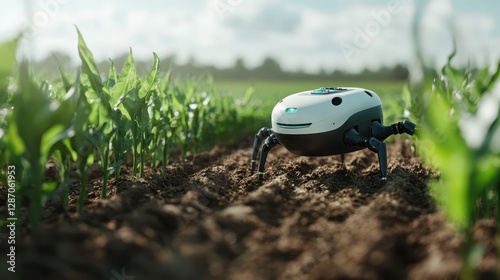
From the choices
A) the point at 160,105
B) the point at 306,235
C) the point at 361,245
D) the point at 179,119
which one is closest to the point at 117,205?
the point at 306,235

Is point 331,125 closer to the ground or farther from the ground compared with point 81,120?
closer to the ground

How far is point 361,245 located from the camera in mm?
2236

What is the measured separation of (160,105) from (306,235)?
9.05 ft

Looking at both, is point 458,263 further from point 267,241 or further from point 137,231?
point 137,231

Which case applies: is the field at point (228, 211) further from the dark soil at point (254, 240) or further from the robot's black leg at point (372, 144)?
the robot's black leg at point (372, 144)

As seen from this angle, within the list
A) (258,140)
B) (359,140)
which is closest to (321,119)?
(359,140)

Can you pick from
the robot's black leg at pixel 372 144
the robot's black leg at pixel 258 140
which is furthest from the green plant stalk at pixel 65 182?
the robot's black leg at pixel 372 144

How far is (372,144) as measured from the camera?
13.9 ft

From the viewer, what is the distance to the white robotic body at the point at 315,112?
425 cm

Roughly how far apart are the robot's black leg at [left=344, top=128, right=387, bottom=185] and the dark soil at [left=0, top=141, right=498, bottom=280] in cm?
44

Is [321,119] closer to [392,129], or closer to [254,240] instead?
[392,129]

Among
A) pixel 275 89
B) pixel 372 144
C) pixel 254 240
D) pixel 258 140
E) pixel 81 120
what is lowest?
pixel 275 89

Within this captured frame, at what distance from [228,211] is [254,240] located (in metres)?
0.31

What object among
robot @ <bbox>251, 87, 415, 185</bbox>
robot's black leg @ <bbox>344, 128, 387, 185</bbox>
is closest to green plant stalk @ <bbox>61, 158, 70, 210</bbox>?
robot @ <bbox>251, 87, 415, 185</bbox>
